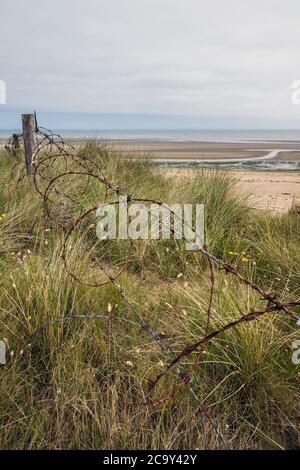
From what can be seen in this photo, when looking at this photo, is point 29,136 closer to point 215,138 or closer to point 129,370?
point 129,370

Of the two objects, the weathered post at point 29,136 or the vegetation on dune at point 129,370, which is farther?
A: the weathered post at point 29,136

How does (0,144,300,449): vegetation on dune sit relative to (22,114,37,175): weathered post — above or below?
below

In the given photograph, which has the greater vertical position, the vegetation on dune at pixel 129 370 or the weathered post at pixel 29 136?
the weathered post at pixel 29 136

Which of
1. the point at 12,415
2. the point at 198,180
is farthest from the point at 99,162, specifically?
the point at 12,415

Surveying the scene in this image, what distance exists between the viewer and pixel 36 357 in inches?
86.7

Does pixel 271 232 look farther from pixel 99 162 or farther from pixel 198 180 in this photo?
pixel 99 162

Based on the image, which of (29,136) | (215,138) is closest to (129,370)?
(29,136)

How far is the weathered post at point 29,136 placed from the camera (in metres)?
5.33

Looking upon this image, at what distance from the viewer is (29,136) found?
539 cm

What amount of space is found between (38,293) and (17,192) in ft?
8.68

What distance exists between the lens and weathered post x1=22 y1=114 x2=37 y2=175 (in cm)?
533

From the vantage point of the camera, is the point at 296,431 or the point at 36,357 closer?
the point at 296,431

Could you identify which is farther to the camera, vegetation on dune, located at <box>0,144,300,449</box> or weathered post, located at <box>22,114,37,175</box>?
weathered post, located at <box>22,114,37,175</box>

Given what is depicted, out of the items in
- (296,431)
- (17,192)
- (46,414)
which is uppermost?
(17,192)
